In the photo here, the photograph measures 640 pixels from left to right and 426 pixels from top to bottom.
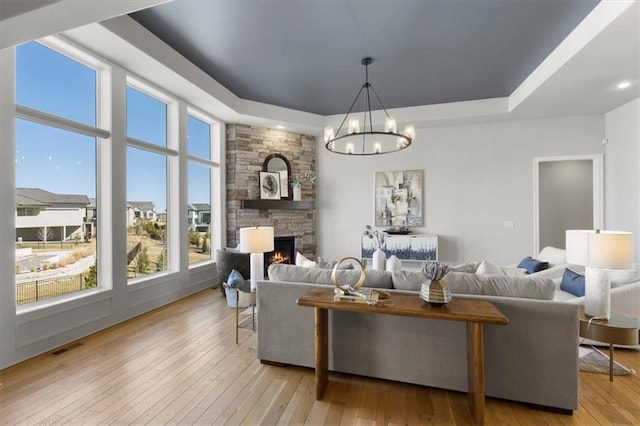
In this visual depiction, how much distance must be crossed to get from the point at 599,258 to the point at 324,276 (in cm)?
206

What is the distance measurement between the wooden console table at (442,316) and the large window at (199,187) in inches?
141

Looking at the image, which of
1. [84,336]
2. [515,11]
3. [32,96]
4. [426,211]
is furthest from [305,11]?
[426,211]

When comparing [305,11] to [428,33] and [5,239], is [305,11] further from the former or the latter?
[5,239]

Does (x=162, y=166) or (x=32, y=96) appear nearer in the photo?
(x=32, y=96)

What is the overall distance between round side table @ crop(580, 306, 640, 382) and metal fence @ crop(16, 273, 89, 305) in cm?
474

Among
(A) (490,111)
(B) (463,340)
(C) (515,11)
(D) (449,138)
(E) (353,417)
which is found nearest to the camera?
(E) (353,417)

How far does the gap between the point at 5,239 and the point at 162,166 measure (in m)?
2.23

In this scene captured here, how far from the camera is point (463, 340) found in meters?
2.17

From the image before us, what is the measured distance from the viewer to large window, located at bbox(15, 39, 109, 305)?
113 inches

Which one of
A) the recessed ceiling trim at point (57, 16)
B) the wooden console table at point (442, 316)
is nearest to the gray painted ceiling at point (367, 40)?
the recessed ceiling trim at point (57, 16)

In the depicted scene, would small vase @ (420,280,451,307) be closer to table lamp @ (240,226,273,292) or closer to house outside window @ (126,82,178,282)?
table lamp @ (240,226,273,292)

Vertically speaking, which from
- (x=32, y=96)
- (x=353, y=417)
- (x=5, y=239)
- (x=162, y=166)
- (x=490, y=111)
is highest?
(x=490, y=111)

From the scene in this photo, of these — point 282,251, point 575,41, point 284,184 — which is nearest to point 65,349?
point 282,251

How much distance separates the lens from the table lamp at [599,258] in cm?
216
